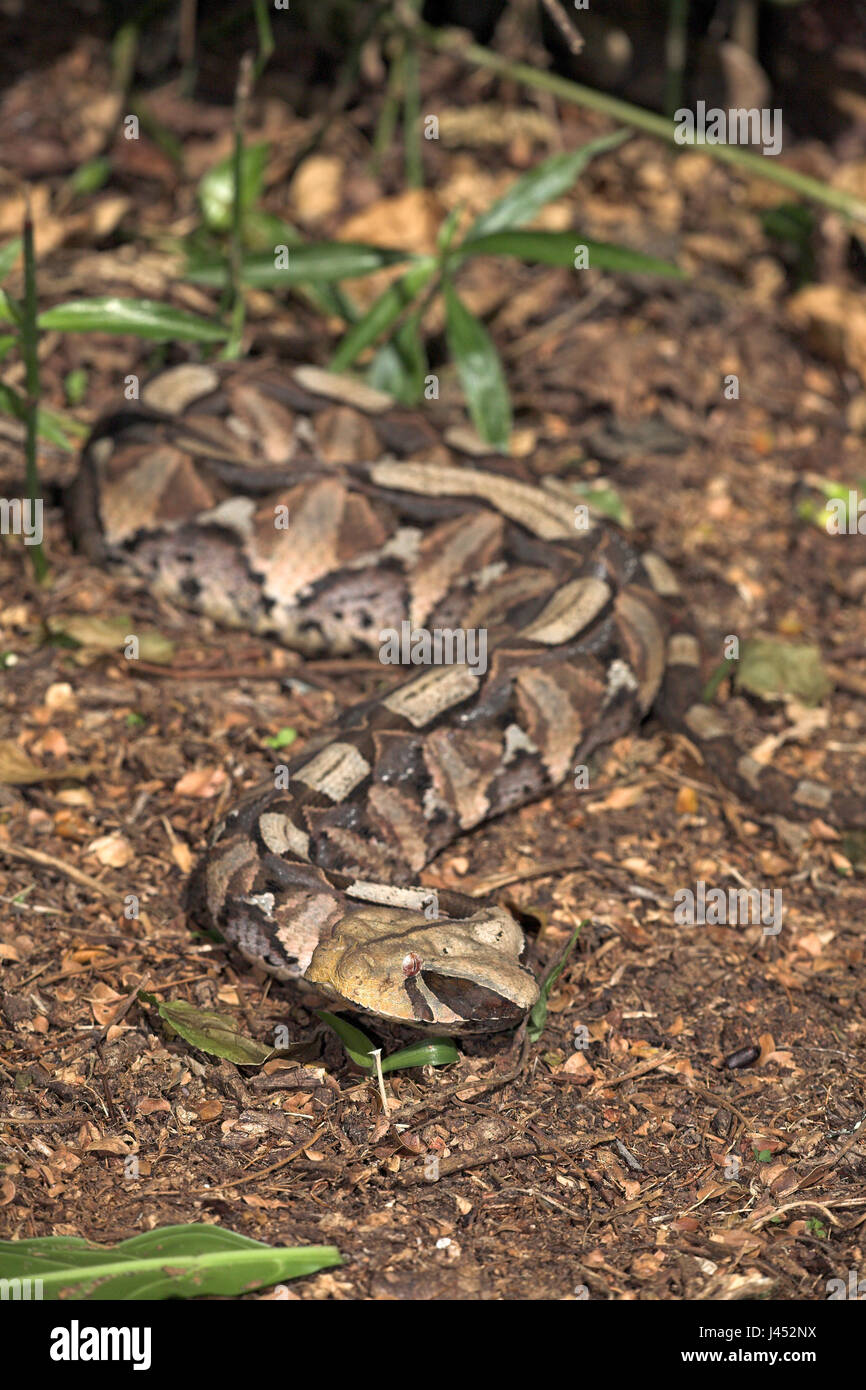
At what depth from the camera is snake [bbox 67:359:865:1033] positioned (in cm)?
624

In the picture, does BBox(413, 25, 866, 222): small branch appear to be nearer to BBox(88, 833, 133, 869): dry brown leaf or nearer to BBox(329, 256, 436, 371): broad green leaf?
BBox(329, 256, 436, 371): broad green leaf

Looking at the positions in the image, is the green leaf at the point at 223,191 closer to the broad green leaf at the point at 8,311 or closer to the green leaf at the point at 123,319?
the green leaf at the point at 123,319

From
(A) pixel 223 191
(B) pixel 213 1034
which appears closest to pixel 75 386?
(A) pixel 223 191

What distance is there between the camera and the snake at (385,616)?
246 inches

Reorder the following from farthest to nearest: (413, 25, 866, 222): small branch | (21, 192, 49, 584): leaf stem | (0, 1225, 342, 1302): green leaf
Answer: (413, 25, 866, 222): small branch → (21, 192, 49, 584): leaf stem → (0, 1225, 342, 1302): green leaf

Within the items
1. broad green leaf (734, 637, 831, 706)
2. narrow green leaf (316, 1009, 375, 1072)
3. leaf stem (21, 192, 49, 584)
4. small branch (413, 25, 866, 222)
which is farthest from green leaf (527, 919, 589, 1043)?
small branch (413, 25, 866, 222)

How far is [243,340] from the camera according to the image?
1030cm

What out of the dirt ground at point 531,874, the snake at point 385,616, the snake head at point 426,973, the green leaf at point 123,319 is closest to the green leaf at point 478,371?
the snake at point 385,616

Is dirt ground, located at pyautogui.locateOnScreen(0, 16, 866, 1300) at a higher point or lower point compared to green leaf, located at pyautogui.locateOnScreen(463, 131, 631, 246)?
lower

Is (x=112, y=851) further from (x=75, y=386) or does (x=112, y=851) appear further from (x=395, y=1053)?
(x=75, y=386)

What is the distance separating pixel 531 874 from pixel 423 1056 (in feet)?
5.20

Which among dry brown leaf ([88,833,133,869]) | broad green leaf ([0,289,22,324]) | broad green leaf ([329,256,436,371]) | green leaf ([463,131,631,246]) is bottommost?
dry brown leaf ([88,833,133,869])

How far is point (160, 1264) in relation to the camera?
14.4ft

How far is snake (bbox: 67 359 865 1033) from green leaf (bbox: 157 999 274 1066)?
452 mm
